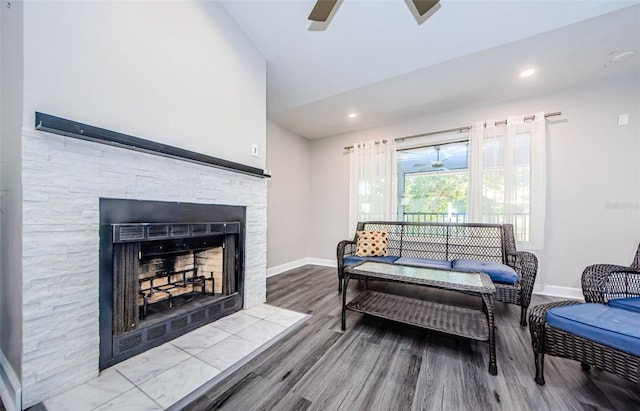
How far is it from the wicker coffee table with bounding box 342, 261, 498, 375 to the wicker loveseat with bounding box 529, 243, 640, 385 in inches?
9.5

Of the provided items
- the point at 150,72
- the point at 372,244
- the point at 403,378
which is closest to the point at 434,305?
the point at 403,378

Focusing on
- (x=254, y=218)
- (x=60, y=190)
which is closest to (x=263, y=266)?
(x=254, y=218)

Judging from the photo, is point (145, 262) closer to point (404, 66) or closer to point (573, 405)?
point (573, 405)

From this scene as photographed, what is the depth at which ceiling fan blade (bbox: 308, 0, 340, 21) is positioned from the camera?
64.2 inches

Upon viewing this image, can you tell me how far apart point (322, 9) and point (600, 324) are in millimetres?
2595

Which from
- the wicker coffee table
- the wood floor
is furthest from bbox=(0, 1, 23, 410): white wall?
the wicker coffee table

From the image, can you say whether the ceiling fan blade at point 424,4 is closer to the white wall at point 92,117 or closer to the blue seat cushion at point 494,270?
the white wall at point 92,117

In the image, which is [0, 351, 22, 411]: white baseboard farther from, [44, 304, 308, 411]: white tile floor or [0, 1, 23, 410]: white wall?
[44, 304, 308, 411]: white tile floor

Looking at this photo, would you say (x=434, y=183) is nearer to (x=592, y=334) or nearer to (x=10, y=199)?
(x=592, y=334)

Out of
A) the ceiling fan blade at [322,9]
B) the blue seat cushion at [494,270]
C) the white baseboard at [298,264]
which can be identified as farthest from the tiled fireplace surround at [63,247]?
the blue seat cushion at [494,270]

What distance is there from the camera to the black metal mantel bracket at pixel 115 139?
113cm

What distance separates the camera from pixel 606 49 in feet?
6.93

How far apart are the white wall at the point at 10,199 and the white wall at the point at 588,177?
4481mm

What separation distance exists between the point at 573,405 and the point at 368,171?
3.28m
